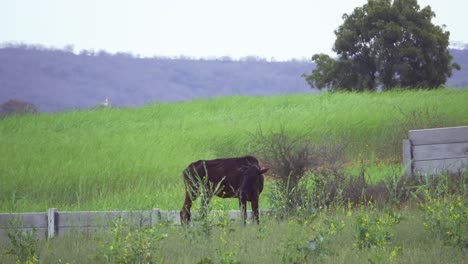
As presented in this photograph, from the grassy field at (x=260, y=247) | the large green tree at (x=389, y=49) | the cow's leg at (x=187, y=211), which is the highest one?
the large green tree at (x=389, y=49)

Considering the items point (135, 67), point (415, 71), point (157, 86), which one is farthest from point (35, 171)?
point (135, 67)

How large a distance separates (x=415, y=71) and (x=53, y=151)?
73.8 ft

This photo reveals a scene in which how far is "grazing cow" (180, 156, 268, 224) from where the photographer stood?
1126 centimetres

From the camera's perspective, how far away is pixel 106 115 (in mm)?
32312

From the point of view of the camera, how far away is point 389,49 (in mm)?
39219

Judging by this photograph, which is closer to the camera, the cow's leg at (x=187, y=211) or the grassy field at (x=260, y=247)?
the grassy field at (x=260, y=247)

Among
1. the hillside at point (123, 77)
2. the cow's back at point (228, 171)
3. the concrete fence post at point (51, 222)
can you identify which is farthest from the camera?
the hillside at point (123, 77)

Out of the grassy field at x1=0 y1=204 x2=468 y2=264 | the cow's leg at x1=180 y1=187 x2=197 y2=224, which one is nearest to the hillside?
the cow's leg at x1=180 y1=187 x2=197 y2=224

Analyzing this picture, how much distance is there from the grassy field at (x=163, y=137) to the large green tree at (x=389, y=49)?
12.4 ft

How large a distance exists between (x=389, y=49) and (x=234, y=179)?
96.4 feet

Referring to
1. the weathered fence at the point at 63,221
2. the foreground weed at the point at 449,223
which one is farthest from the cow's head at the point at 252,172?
the foreground weed at the point at 449,223

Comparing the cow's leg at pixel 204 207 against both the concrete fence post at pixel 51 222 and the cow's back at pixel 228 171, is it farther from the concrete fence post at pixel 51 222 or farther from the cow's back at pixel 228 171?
the concrete fence post at pixel 51 222

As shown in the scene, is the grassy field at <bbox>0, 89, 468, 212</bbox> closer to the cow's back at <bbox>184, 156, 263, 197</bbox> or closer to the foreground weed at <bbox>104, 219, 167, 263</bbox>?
the cow's back at <bbox>184, 156, 263, 197</bbox>

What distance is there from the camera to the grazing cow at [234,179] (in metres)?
11.3
